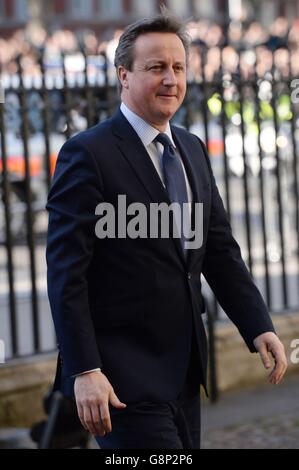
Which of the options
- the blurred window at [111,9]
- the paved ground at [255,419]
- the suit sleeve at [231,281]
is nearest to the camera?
the suit sleeve at [231,281]

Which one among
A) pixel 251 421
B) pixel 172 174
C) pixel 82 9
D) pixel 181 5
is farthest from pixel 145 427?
pixel 181 5

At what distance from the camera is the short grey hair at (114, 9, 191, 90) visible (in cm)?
372

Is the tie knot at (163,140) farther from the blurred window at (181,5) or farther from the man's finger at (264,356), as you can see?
the blurred window at (181,5)

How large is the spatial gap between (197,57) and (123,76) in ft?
15.2

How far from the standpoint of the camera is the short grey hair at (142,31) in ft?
12.2

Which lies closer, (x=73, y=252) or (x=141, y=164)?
(x=73, y=252)

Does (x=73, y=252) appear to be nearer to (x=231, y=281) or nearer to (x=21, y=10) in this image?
(x=231, y=281)

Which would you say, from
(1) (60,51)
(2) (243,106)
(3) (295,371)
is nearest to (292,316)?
(3) (295,371)

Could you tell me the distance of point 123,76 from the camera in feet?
12.5

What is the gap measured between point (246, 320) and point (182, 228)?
34 centimetres

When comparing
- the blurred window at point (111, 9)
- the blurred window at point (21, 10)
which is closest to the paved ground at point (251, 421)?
the blurred window at point (21, 10)

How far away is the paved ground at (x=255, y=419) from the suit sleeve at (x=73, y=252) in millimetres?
3333


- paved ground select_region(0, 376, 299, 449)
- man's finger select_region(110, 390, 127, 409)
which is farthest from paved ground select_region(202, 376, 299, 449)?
man's finger select_region(110, 390, 127, 409)
